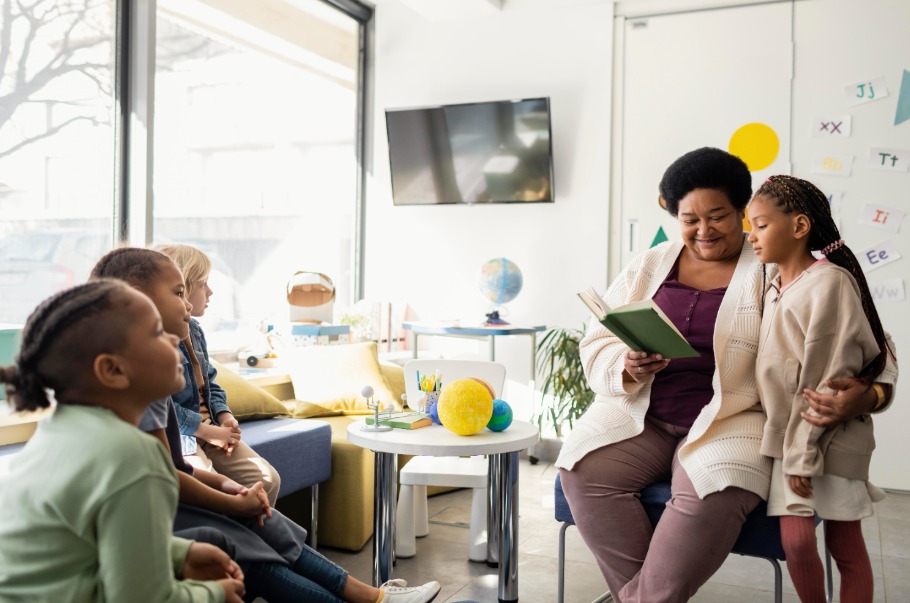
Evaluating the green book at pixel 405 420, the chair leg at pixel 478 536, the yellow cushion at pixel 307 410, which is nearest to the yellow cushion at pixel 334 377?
the yellow cushion at pixel 307 410

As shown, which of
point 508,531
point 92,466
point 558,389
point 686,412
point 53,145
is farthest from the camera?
point 558,389

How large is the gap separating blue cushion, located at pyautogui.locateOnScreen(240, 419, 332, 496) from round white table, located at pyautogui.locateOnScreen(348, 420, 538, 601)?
1.28 feet

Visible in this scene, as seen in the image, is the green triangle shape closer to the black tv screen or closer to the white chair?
the black tv screen

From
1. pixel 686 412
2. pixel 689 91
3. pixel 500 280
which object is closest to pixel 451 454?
pixel 686 412

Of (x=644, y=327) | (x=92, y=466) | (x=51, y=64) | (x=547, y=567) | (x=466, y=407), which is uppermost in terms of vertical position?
(x=51, y=64)

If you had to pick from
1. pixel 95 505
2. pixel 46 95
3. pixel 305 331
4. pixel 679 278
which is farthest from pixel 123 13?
pixel 95 505

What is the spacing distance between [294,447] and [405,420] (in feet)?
1.76

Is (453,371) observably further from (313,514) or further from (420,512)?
(313,514)

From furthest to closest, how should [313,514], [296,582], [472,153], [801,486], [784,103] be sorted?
[472,153] < [784,103] < [313,514] < [801,486] < [296,582]

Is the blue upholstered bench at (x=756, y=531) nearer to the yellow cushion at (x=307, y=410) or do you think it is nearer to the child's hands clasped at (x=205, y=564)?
the child's hands clasped at (x=205, y=564)

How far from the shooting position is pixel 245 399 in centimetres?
316

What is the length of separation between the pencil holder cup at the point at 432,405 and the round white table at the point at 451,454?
52mm

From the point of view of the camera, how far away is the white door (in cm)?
434

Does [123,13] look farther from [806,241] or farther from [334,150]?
[806,241]
